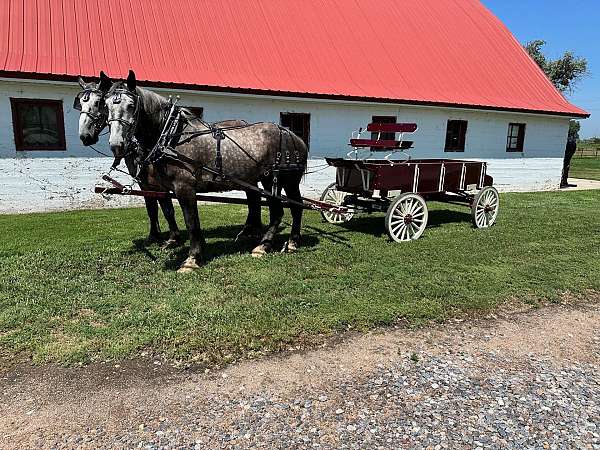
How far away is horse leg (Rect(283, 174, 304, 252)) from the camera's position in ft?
23.4

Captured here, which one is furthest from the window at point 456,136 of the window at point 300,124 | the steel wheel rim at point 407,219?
the steel wheel rim at point 407,219

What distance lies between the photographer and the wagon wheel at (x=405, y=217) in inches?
304

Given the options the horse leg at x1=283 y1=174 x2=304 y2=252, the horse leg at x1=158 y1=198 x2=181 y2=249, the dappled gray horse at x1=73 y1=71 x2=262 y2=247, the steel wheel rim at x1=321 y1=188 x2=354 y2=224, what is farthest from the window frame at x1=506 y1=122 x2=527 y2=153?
the horse leg at x1=158 y1=198 x2=181 y2=249

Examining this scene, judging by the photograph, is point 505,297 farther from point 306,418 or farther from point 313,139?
point 313,139

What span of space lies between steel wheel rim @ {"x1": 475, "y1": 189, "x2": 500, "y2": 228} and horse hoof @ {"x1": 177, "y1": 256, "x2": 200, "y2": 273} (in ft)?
19.2

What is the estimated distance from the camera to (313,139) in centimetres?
1321

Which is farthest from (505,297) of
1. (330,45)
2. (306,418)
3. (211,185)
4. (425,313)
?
(330,45)

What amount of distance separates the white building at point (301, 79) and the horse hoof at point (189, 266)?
604 cm

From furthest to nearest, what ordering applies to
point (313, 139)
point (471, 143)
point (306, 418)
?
1. point (471, 143)
2. point (313, 139)
3. point (306, 418)

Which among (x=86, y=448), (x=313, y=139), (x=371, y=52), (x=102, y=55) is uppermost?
(x=371, y=52)

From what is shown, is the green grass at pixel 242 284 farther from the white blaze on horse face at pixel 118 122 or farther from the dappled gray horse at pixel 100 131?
the white blaze on horse face at pixel 118 122

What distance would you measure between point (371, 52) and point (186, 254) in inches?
446

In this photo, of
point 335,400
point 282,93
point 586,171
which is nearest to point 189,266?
point 335,400

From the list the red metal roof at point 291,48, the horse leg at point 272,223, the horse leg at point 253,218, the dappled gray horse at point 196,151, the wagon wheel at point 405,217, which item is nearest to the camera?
the dappled gray horse at point 196,151
